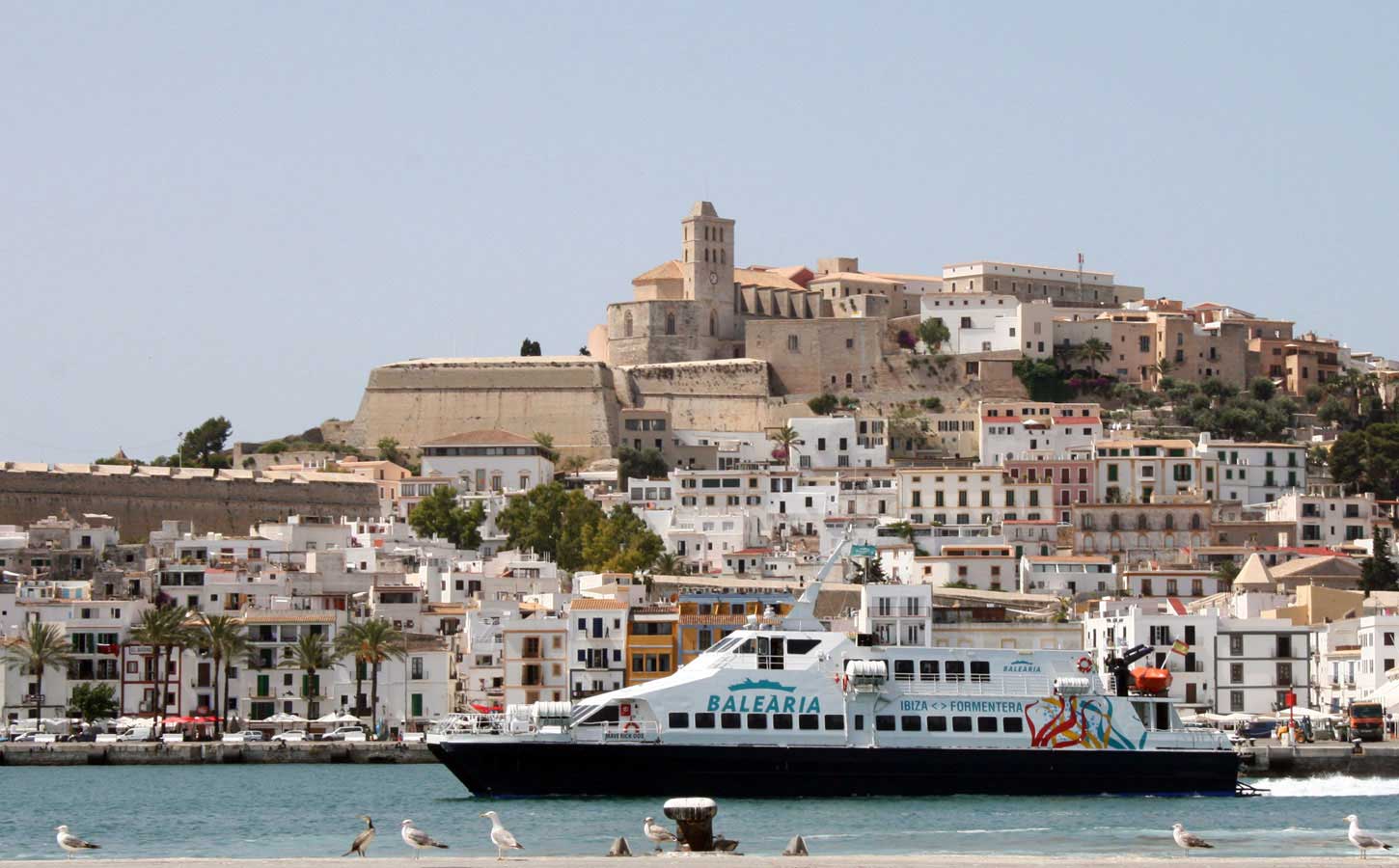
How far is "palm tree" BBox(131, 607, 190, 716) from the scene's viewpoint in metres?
58.8

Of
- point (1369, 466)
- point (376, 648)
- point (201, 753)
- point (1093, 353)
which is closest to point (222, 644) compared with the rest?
point (376, 648)

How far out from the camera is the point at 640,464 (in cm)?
9975

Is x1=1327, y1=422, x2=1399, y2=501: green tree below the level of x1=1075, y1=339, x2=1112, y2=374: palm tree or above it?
below

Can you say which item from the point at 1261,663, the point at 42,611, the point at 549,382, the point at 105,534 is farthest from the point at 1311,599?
the point at 549,382

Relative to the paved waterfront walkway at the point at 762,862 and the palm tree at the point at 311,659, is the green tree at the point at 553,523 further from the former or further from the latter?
the paved waterfront walkway at the point at 762,862

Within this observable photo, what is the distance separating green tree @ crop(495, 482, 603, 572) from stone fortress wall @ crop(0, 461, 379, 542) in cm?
828

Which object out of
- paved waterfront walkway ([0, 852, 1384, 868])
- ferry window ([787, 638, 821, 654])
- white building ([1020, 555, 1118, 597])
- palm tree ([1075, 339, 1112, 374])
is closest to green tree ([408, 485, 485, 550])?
white building ([1020, 555, 1118, 597])

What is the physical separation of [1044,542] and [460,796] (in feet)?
129

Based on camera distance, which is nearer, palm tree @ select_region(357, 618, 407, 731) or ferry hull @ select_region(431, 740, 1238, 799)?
ferry hull @ select_region(431, 740, 1238, 799)

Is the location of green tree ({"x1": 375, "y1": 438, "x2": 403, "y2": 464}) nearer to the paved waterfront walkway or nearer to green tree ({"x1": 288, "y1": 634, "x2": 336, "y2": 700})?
green tree ({"x1": 288, "y1": 634, "x2": 336, "y2": 700})

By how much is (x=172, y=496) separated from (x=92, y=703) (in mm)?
31391

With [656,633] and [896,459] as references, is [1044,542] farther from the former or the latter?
[656,633]

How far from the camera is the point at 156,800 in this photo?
44062 millimetres

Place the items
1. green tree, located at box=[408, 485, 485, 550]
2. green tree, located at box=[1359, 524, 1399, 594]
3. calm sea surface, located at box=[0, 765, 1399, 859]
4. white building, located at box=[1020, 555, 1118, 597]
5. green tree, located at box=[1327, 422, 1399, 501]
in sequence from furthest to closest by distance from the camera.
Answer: green tree, located at box=[1327, 422, 1399, 501]
green tree, located at box=[408, 485, 485, 550]
white building, located at box=[1020, 555, 1118, 597]
green tree, located at box=[1359, 524, 1399, 594]
calm sea surface, located at box=[0, 765, 1399, 859]
